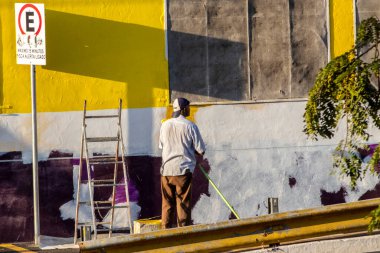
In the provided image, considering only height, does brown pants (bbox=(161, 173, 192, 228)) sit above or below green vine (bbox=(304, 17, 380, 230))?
below

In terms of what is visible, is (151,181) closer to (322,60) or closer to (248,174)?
(248,174)

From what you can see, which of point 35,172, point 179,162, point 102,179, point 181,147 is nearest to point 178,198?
point 179,162

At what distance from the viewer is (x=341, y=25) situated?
1681 cm

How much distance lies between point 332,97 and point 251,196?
7472 millimetres

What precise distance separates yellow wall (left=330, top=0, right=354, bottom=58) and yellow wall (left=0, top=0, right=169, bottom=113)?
268 centimetres

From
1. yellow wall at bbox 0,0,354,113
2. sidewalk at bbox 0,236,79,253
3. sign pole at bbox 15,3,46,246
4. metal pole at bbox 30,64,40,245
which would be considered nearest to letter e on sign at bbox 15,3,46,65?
sign pole at bbox 15,3,46,246

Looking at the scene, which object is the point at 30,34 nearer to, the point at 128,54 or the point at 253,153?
the point at 128,54

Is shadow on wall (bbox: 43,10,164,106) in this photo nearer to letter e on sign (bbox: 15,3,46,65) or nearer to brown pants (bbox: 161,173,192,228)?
letter e on sign (bbox: 15,3,46,65)

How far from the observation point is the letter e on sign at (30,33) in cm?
1550

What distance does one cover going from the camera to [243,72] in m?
16.7

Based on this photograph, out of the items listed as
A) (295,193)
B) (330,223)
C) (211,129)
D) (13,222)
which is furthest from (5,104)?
(330,223)

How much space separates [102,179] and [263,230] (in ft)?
21.0

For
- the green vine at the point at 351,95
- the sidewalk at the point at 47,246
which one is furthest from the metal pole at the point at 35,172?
the green vine at the point at 351,95

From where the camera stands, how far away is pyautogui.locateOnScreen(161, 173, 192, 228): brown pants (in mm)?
13125
